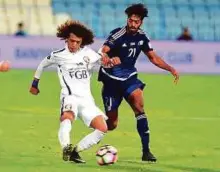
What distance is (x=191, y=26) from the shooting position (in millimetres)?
34875

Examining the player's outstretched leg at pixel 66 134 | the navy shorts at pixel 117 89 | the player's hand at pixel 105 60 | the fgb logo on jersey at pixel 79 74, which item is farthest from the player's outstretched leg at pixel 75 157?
the navy shorts at pixel 117 89

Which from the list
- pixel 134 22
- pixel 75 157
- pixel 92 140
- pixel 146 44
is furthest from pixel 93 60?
pixel 75 157

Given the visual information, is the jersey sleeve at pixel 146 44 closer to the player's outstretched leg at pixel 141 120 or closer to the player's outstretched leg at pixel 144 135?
the player's outstretched leg at pixel 141 120

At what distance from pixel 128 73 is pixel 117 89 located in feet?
0.91

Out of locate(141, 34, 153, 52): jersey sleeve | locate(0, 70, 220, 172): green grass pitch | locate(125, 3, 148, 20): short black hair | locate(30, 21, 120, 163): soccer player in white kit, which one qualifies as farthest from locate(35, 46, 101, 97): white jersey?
locate(0, 70, 220, 172): green grass pitch

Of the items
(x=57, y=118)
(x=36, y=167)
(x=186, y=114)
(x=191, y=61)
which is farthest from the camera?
(x=191, y=61)

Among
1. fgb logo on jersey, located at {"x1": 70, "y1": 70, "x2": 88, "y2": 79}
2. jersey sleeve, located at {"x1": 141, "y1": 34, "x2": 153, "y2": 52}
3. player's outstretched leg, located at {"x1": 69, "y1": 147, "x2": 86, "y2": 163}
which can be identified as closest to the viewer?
player's outstretched leg, located at {"x1": 69, "y1": 147, "x2": 86, "y2": 163}

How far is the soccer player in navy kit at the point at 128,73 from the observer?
455 inches

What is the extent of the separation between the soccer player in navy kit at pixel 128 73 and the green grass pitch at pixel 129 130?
54cm

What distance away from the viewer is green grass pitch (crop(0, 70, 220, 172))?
36.0 feet

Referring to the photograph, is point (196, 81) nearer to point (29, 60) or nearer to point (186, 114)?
point (29, 60)

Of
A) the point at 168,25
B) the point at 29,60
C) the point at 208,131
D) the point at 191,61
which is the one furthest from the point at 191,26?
the point at 208,131

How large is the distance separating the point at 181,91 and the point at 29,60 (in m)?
6.40

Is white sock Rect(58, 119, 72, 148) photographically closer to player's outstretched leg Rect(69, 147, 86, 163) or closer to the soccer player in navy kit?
player's outstretched leg Rect(69, 147, 86, 163)
